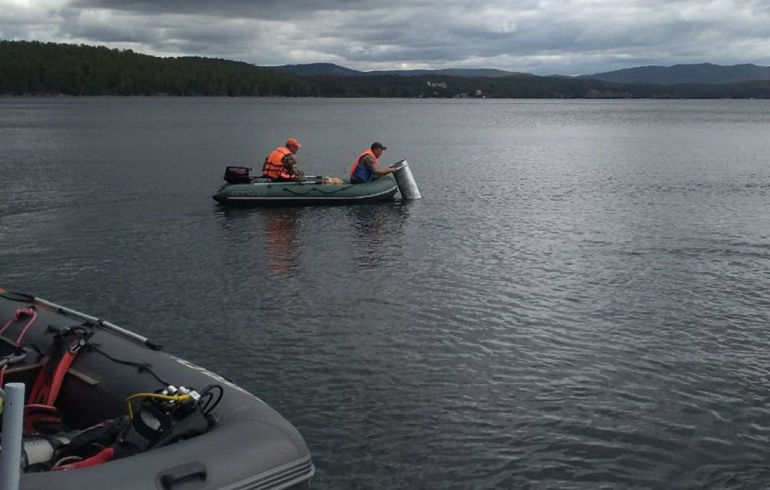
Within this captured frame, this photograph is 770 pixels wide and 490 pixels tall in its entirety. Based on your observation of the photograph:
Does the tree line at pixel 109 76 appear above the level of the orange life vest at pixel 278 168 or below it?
above

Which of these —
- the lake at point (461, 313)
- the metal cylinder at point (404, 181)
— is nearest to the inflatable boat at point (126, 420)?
the lake at point (461, 313)

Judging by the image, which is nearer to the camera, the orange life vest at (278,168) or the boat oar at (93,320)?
the boat oar at (93,320)

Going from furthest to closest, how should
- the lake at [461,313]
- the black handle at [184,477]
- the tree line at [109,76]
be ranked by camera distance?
the tree line at [109,76] → the lake at [461,313] → the black handle at [184,477]

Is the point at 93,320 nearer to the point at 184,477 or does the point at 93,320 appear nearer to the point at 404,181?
the point at 184,477

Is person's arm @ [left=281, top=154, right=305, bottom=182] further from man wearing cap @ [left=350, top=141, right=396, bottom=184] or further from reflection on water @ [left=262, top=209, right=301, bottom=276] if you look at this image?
man wearing cap @ [left=350, top=141, right=396, bottom=184]

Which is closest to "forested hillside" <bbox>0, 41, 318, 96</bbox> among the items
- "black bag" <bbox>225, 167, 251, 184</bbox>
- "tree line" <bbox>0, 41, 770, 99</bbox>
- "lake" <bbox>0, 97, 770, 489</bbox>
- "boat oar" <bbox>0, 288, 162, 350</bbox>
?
"tree line" <bbox>0, 41, 770, 99</bbox>

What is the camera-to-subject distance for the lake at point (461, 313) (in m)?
7.86

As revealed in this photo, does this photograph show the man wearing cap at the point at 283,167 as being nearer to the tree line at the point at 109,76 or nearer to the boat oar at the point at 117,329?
the boat oar at the point at 117,329

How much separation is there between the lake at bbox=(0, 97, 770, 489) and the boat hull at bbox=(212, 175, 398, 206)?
28cm

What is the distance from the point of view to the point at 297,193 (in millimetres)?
20656

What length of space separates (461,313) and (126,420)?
21.5 ft

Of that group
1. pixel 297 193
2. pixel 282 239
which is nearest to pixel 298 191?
pixel 297 193

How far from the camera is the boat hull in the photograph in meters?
20.5

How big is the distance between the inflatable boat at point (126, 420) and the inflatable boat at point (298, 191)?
1246cm
